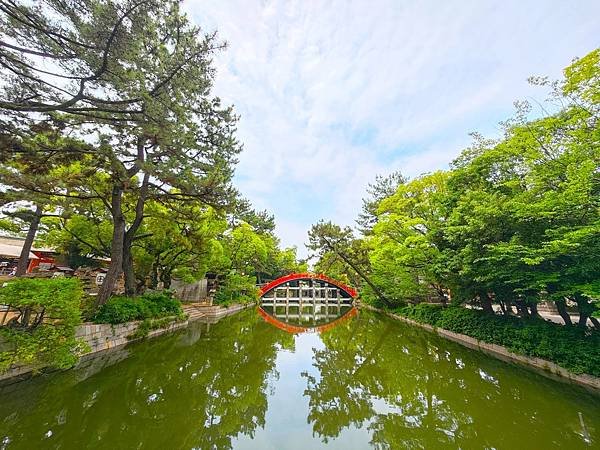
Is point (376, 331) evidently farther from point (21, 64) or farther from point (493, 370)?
point (21, 64)

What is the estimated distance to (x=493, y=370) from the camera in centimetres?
683

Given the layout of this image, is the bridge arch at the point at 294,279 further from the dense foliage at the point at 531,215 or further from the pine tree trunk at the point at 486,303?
the pine tree trunk at the point at 486,303

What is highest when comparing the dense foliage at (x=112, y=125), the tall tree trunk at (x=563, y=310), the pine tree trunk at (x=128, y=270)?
the dense foliage at (x=112, y=125)

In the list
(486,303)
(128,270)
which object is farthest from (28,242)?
(486,303)

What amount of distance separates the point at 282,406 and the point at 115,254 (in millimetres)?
7286

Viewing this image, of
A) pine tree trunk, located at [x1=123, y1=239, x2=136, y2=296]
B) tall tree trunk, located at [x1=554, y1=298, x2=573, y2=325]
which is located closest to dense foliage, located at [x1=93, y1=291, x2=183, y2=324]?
pine tree trunk, located at [x1=123, y1=239, x2=136, y2=296]

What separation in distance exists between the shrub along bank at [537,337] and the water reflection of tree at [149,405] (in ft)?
22.1

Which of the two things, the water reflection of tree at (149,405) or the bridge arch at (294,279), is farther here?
the bridge arch at (294,279)

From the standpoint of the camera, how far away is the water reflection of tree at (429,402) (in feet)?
12.6

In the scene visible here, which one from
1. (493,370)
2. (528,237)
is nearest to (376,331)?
(493,370)

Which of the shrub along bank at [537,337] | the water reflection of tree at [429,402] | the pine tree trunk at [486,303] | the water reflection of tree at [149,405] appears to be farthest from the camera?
the pine tree trunk at [486,303]

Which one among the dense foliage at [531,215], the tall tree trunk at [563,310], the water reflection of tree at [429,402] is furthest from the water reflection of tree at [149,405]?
the tall tree trunk at [563,310]

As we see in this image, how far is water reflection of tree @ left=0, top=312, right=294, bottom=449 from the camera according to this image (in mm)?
3381

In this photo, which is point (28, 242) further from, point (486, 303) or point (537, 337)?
point (486, 303)
